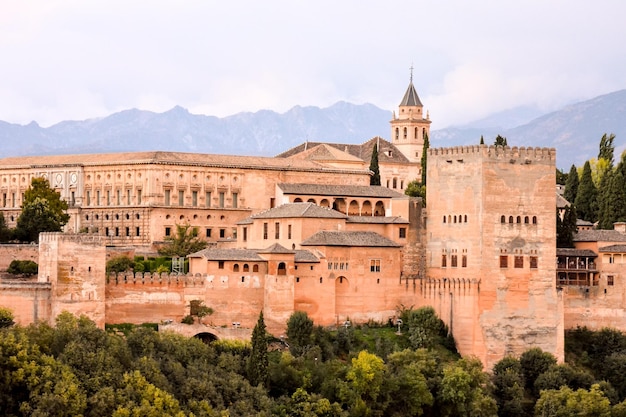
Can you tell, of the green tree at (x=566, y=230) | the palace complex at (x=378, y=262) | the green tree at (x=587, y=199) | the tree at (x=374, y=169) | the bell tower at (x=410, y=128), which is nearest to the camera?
the palace complex at (x=378, y=262)

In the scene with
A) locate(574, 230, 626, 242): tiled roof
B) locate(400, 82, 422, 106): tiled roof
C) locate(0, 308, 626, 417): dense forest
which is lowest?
locate(0, 308, 626, 417): dense forest

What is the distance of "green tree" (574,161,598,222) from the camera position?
81.9m

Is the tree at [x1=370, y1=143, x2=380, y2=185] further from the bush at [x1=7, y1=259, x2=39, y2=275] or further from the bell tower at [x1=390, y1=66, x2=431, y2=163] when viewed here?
the bush at [x1=7, y1=259, x2=39, y2=275]

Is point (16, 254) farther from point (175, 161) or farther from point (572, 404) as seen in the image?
point (572, 404)

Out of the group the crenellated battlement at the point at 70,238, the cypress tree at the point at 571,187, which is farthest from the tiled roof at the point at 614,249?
the crenellated battlement at the point at 70,238

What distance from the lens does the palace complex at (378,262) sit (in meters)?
59.4

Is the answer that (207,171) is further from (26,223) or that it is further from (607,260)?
(607,260)

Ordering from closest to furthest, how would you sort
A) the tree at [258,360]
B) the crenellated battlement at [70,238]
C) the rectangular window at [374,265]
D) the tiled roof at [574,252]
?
the tree at [258,360]
the crenellated battlement at [70,238]
the rectangular window at [374,265]
the tiled roof at [574,252]

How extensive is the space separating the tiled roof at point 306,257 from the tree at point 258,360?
668cm

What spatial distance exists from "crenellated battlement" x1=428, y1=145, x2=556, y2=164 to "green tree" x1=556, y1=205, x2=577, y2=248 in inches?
262

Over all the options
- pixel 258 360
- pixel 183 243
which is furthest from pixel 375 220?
pixel 258 360

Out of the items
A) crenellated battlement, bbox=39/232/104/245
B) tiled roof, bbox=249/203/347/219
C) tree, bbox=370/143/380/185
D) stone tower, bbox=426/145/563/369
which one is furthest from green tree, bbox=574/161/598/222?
crenellated battlement, bbox=39/232/104/245

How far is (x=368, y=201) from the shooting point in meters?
71.5

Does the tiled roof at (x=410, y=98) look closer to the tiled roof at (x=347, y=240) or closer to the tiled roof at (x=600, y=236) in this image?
the tiled roof at (x=600, y=236)
